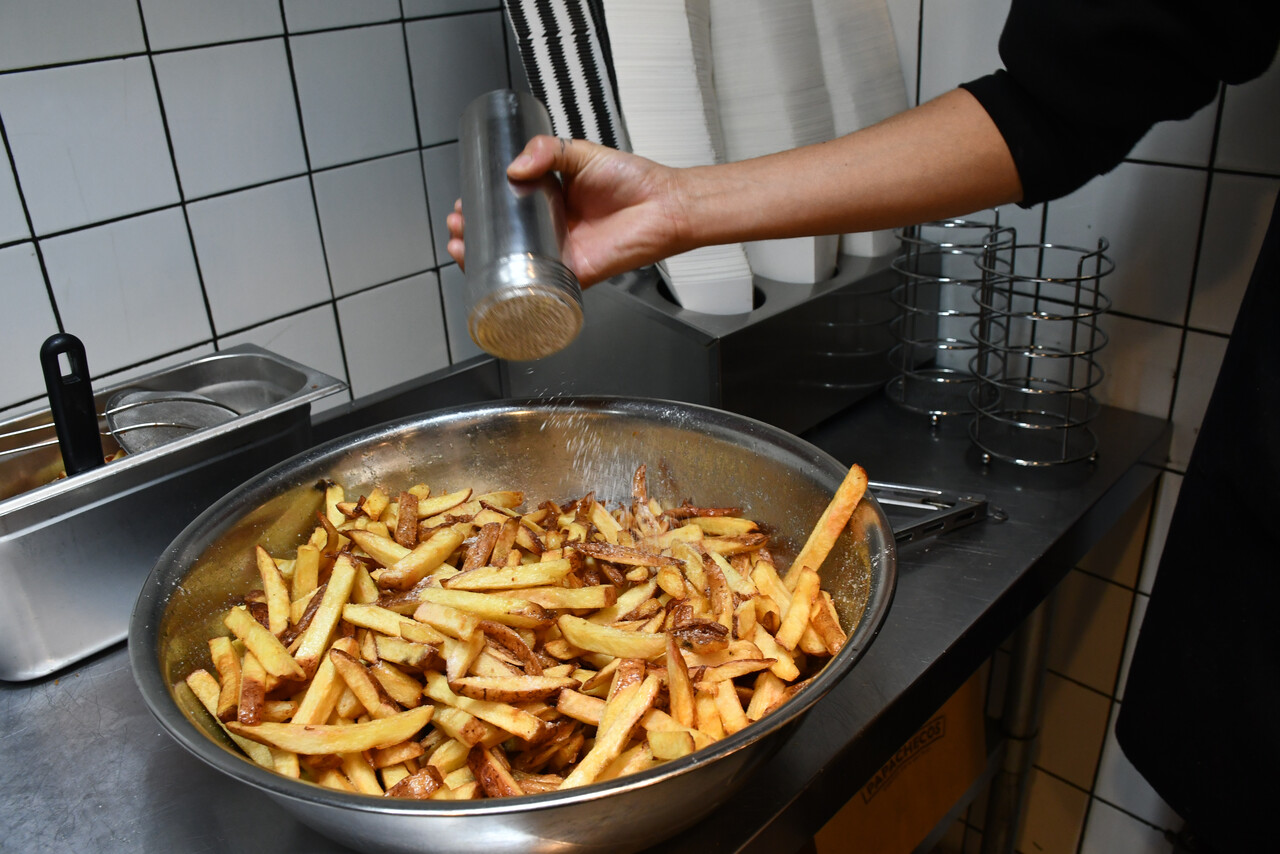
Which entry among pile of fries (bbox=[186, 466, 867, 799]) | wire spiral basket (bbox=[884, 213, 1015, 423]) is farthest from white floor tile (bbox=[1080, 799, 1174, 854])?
pile of fries (bbox=[186, 466, 867, 799])

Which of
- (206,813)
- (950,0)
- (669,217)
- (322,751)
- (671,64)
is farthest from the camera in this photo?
(950,0)

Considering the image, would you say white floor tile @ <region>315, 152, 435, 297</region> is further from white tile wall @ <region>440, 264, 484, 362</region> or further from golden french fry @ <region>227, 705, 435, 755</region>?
golden french fry @ <region>227, 705, 435, 755</region>

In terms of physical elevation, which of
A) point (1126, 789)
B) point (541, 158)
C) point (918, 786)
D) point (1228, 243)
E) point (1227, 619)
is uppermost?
point (541, 158)

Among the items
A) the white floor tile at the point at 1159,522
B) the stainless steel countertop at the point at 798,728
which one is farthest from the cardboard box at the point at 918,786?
the white floor tile at the point at 1159,522

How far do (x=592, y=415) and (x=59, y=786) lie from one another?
2.23ft

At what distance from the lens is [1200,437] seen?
1136 millimetres

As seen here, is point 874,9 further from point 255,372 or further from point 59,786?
point 59,786

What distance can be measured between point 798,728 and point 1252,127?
1.08 metres

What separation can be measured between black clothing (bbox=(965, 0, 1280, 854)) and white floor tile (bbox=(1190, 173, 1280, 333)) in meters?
0.37

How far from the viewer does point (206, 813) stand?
3.01ft

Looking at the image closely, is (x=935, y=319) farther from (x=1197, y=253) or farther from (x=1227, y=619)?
(x=1227, y=619)

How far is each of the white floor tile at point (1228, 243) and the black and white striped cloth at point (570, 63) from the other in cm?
88

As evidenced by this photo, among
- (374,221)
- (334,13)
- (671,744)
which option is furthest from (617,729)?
(334,13)

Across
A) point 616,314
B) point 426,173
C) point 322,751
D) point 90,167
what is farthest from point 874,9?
point 322,751
